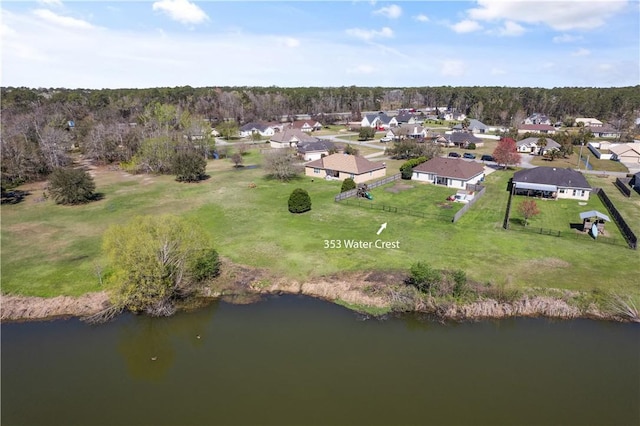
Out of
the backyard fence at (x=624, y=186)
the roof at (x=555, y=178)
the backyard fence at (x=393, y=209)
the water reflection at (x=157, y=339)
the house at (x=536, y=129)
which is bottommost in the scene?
the water reflection at (x=157, y=339)

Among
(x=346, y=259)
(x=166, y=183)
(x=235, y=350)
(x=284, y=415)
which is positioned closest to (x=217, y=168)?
(x=166, y=183)

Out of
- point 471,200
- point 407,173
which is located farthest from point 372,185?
point 471,200

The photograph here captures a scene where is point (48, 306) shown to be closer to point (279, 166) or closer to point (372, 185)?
point (279, 166)

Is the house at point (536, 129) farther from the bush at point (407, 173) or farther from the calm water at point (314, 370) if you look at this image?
the calm water at point (314, 370)

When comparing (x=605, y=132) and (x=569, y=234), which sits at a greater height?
(x=605, y=132)

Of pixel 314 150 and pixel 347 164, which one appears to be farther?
pixel 314 150

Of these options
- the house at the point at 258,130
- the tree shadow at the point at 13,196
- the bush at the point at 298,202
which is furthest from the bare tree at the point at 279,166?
the house at the point at 258,130

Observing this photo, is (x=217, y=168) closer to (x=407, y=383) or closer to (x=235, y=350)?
(x=235, y=350)
